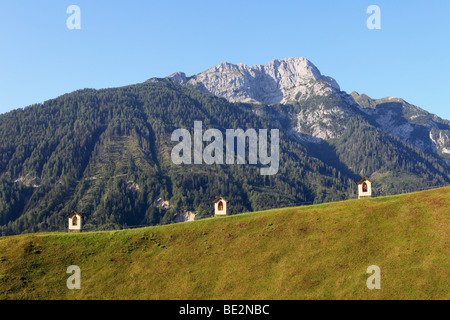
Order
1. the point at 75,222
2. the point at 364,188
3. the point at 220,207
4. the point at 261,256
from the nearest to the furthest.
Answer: the point at 261,256, the point at 364,188, the point at 220,207, the point at 75,222

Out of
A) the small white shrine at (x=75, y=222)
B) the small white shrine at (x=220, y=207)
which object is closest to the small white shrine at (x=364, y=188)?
the small white shrine at (x=220, y=207)

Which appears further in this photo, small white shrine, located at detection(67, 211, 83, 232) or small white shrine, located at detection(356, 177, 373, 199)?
small white shrine, located at detection(67, 211, 83, 232)

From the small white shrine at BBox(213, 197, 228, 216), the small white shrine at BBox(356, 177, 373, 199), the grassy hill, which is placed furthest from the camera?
the small white shrine at BBox(213, 197, 228, 216)

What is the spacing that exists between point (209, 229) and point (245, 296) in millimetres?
24479

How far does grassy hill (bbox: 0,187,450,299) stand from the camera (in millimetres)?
65375

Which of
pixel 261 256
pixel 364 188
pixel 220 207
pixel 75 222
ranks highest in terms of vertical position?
pixel 364 188

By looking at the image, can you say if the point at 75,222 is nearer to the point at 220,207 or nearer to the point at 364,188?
the point at 220,207

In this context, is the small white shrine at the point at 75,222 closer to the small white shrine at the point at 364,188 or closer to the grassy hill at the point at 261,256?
the grassy hill at the point at 261,256

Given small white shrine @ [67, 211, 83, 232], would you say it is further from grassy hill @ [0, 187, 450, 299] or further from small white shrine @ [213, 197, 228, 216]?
small white shrine @ [213, 197, 228, 216]

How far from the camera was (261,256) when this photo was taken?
75375 mm

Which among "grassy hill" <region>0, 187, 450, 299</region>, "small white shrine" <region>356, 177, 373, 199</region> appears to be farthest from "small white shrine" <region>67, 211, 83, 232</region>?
"small white shrine" <region>356, 177, 373, 199</region>

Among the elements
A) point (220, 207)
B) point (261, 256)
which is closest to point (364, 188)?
point (220, 207)

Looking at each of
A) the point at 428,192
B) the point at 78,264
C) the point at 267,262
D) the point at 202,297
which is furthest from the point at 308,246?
the point at 78,264
